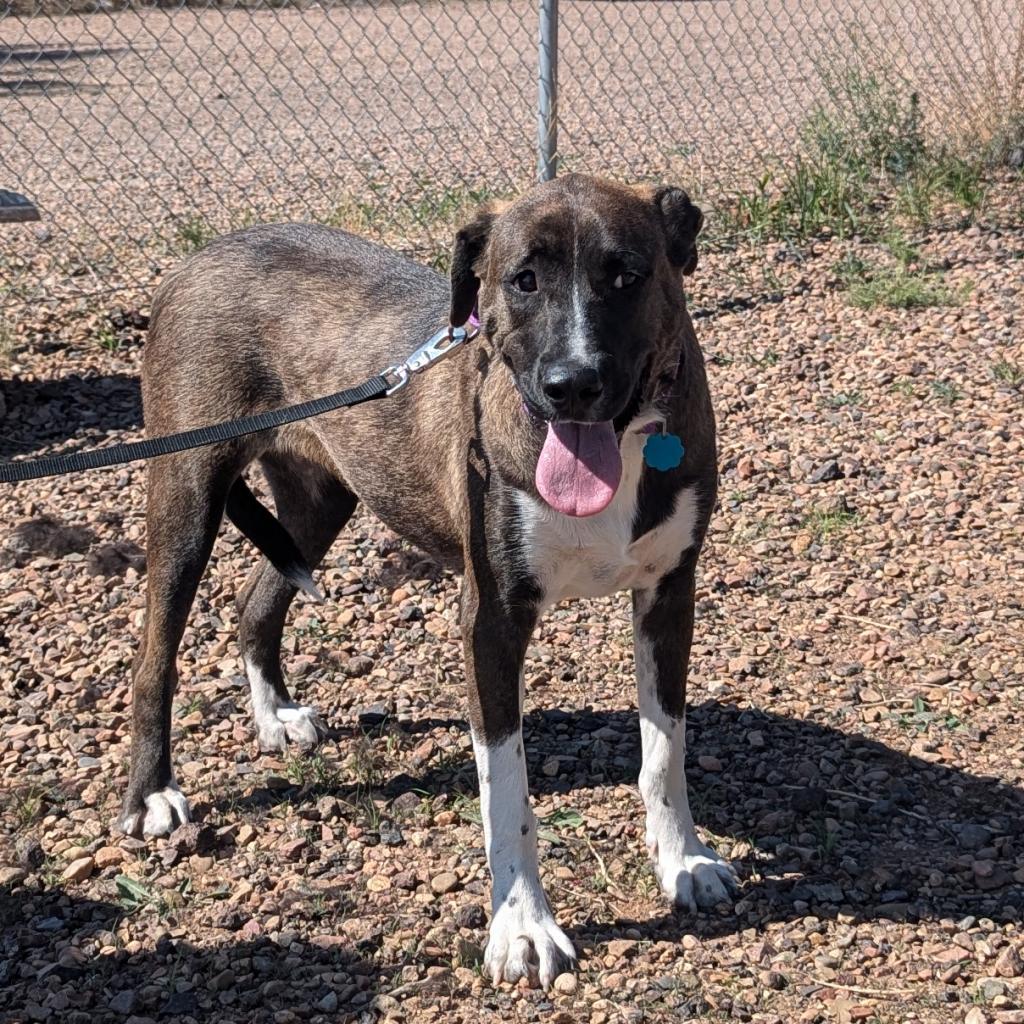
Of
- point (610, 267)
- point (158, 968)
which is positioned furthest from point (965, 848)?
point (158, 968)

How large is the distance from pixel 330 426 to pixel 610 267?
1.26 metres

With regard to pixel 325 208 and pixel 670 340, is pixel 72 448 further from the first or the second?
pixel 670 340

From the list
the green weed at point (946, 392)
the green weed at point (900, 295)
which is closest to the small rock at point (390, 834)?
the green weed at point (946, 392)

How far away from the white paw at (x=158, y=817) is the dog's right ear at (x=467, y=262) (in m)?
1.61

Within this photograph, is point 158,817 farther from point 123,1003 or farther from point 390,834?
point 123,1003

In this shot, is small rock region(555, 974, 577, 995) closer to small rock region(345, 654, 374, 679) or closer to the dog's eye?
the dog's eye

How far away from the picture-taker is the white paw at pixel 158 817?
13.0 feet

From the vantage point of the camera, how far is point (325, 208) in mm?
8438

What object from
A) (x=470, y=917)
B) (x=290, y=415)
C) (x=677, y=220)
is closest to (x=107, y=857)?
(x=470, y=917)

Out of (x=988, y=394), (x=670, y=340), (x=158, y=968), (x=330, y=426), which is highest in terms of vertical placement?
(x=670, y=340)

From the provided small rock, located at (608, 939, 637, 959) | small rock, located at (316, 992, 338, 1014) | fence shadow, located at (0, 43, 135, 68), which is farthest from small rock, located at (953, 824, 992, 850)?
fence shadow, located at (0, 43, 135, 68)

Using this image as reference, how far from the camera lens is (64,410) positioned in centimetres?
640

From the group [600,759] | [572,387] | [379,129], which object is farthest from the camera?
[379,129]

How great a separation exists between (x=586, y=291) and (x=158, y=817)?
6.54ft
